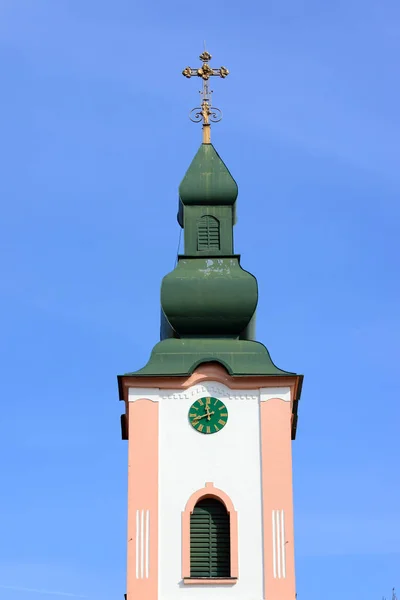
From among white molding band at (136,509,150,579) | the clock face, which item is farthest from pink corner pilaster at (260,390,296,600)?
white molding band at (136,509,150,579)

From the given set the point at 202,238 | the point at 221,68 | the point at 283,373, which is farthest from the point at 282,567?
the point at 221,68

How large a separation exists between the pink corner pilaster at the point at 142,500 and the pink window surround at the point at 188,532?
0.57m

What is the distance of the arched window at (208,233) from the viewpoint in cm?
4388

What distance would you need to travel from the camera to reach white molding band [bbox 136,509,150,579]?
129 ft

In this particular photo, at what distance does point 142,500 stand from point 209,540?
1.56 m

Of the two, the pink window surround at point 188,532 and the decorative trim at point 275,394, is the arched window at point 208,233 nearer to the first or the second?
the decorative trim at point 275,394

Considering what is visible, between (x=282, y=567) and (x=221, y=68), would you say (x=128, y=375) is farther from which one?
(x=221, y=68)

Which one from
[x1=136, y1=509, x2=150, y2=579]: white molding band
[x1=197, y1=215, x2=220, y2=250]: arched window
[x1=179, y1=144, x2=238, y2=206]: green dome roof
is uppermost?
[x1=179, y1=144, x2=238, y2=206]: green dome roof

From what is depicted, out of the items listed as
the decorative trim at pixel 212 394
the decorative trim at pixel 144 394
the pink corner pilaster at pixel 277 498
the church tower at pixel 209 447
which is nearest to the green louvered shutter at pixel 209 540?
the church tower at pixel 209 447

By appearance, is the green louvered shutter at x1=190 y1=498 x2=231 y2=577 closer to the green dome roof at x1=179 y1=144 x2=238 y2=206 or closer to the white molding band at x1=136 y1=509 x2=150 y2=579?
the white molding band at x1=136 y1=509 x2=150 y2=579

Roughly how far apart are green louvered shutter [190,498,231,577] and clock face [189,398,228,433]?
5.05 ft

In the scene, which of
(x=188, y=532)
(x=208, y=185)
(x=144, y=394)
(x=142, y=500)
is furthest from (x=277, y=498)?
(x=208, y=185)

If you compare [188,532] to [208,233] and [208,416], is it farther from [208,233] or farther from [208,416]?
[208,233]

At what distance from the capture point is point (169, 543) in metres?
39.8
